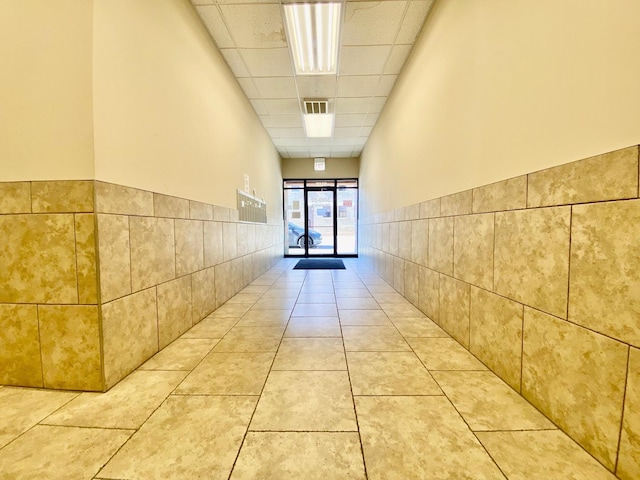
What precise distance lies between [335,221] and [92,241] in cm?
699

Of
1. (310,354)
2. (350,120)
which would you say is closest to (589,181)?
(310,354)

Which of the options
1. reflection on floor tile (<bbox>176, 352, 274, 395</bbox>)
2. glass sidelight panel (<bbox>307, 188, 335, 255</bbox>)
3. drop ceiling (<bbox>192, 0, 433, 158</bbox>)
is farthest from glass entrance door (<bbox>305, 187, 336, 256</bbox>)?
reflection on floor tile (<bbox>176, 352, 274, 395</bbox>)

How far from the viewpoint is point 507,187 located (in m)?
1.51

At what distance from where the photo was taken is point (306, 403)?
52.0 inches

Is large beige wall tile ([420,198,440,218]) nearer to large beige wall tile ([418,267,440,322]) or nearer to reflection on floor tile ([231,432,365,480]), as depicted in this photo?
large beige wall tile ([418,267,440,322])

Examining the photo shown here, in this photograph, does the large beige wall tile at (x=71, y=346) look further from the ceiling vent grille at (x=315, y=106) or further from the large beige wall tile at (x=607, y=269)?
the ceiling vent grille at (x=315, y=106)

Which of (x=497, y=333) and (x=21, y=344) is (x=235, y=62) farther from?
(x=497, y=333)

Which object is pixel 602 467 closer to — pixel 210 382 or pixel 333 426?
pixel 333 426

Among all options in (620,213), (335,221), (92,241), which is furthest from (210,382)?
(335,221)

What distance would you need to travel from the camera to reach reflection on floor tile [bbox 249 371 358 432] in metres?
1.18

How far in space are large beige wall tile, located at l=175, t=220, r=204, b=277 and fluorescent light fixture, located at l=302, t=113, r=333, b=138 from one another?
10.6 ft

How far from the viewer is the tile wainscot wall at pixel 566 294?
0.91m

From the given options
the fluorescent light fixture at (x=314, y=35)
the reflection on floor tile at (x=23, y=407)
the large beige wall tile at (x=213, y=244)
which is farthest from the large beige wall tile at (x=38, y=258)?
the fluorescent light fixture at (x=314, y=35)

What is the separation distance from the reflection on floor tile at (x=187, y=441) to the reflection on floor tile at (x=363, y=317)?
130 cm
